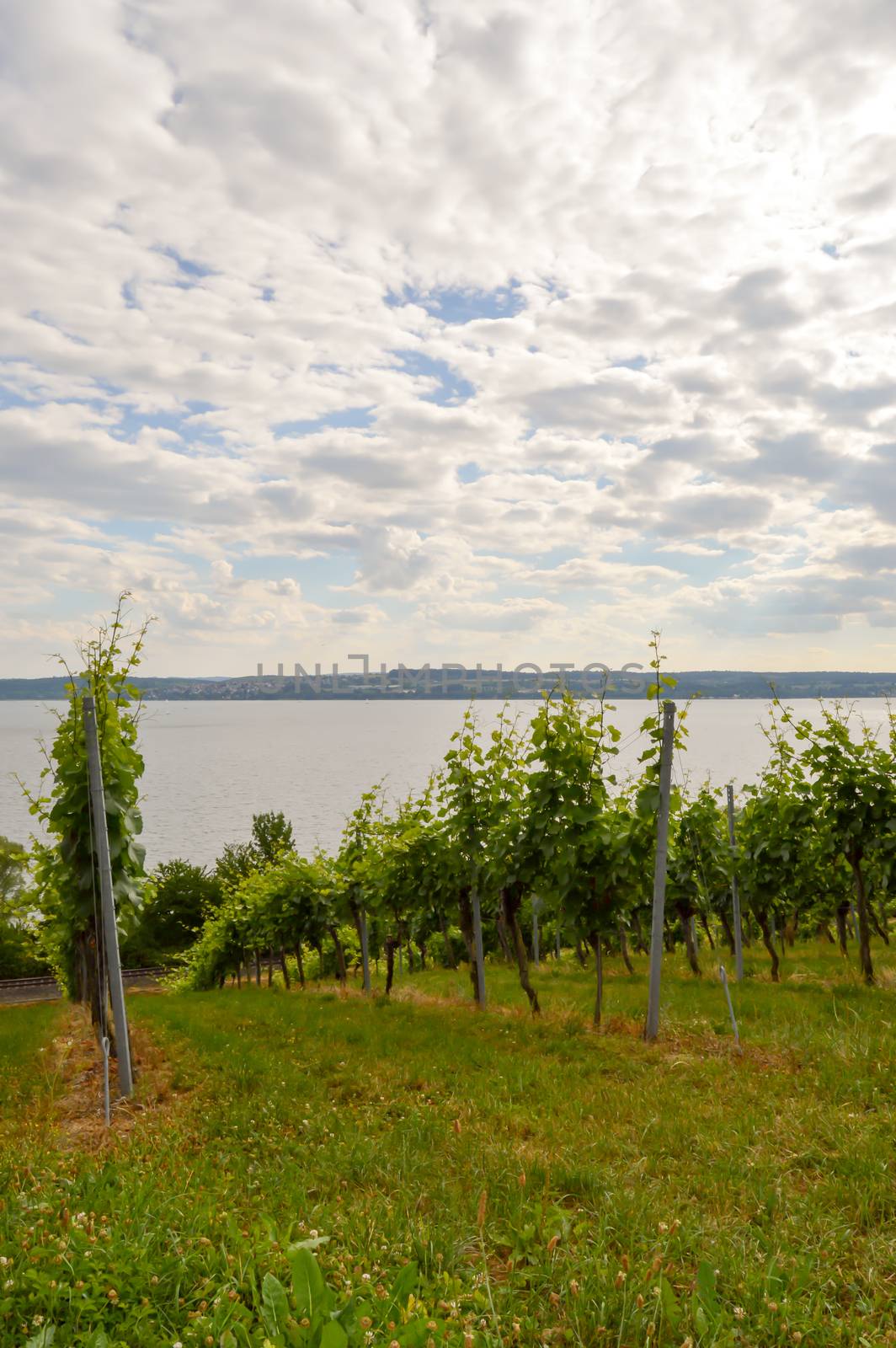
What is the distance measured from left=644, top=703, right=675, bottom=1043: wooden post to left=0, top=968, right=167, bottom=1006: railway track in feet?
158

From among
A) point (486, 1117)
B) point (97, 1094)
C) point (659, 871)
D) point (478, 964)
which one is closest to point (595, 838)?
point (659, 871)

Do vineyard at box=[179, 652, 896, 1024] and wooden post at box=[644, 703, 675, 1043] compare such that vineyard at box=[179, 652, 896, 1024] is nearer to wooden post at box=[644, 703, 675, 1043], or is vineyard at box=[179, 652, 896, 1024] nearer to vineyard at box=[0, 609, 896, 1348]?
vineyard at box=[0, 609, 896, 1348]

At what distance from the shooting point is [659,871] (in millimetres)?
9898

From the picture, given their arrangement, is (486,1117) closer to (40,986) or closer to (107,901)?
(107,901)

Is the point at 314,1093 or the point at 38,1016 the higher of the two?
the point at 314,1093

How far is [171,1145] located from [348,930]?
31.6 meters

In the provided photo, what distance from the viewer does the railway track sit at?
48.7 meters

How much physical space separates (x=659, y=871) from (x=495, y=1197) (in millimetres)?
5629

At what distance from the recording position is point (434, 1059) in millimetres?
9148

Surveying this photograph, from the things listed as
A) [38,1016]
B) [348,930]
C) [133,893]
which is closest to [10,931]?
[348,930]

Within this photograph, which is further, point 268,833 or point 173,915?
point 268,833

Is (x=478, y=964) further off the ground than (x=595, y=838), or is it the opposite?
(x=595, y=838)

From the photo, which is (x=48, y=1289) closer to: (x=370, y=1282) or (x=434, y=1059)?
(x=370, y=1282)

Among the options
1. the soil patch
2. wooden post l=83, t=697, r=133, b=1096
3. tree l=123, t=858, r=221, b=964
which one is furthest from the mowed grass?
tree l=123, t=858, r=221, b=964
